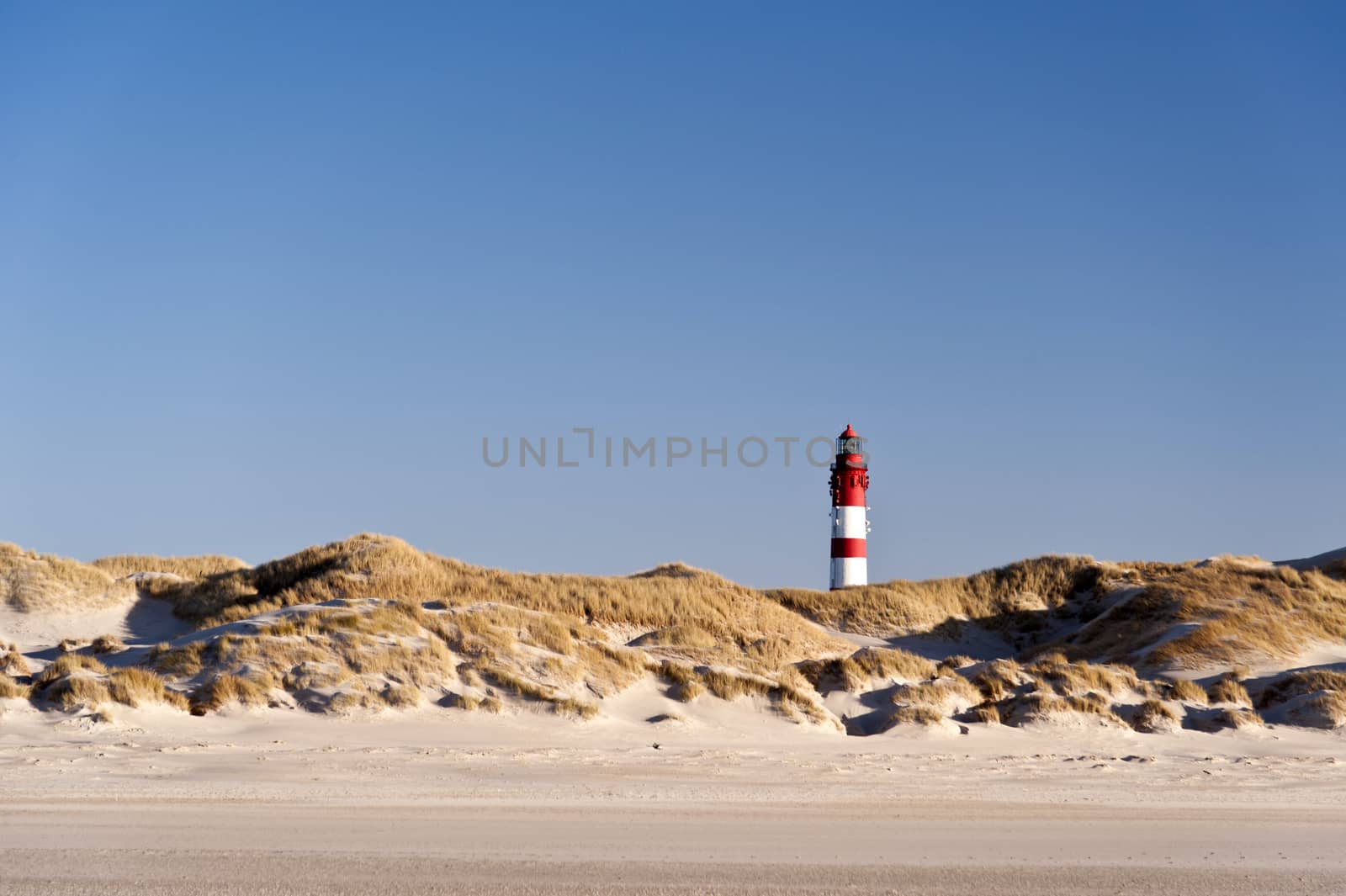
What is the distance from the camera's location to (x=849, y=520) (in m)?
32.0

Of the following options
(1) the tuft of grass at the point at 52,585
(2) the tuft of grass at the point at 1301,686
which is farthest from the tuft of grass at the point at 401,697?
(1) the tuft of grass at the point at 52,585

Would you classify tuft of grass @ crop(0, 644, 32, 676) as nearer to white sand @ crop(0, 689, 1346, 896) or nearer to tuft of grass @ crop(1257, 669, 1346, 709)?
white sand @ crop(0, 689, 1346, 896)

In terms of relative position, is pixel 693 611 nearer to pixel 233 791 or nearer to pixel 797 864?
pixel 233 791

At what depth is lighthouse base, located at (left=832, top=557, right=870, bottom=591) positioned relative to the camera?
31.3 meters

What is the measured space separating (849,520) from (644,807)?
23009 millimetres

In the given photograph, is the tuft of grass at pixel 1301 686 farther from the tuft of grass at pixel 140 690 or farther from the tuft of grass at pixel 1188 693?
the tuft of grass at pixel 140 690

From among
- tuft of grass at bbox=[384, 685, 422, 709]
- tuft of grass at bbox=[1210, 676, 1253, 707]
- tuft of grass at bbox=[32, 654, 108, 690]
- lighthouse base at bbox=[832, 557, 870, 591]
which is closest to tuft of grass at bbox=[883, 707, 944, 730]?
tuft of grass at bbox=[1210, 676, 1253, 707]

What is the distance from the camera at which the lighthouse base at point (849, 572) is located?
31.3m

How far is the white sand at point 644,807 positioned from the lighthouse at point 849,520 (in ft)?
55.9

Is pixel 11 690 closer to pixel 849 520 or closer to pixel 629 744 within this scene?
pixel 629 744

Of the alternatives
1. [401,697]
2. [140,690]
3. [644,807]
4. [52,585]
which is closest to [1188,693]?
[644,807]

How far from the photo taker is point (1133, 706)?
617 inches

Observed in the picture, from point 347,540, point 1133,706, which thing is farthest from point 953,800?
point 347,540

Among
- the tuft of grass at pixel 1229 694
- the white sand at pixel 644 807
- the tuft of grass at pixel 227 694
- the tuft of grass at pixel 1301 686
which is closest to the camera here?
the white sand at pixel 644 807
